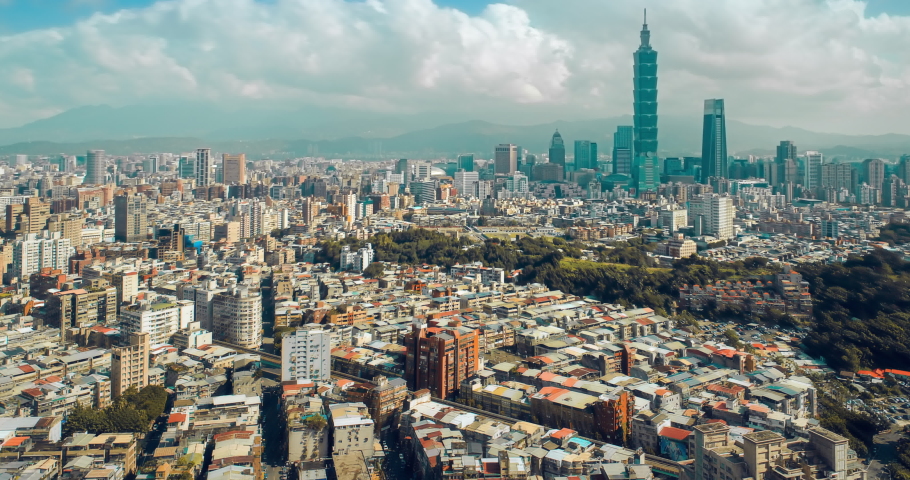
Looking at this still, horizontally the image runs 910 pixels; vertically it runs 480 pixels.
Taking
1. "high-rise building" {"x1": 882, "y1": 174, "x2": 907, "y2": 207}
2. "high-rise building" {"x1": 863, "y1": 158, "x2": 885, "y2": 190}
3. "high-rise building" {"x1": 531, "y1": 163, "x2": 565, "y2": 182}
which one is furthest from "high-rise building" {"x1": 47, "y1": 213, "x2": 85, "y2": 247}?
"high-rise building" {"x1": 863, "y1": 158, "x2": 885, "y2": 190}

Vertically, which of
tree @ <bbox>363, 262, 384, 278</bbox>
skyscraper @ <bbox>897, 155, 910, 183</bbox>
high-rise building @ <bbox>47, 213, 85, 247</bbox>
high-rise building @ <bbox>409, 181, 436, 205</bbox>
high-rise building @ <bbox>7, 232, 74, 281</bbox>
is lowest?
tree @ <bbox>363, 262, 384, 278</bbox>

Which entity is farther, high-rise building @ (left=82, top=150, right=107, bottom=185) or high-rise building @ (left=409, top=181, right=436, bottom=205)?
high-rise building @ (left=82, top=150, right=107, bottom=185)

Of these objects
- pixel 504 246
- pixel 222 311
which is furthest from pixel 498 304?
pixel 504 246

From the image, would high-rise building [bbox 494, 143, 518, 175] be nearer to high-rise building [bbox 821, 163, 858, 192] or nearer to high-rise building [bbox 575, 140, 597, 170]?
high-rise building [bbox 575, 140, 597, 170]

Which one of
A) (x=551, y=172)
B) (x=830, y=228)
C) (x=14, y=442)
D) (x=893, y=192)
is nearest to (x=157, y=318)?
(x=14, y=442)

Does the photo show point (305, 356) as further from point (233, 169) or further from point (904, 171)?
point (904, 171)
